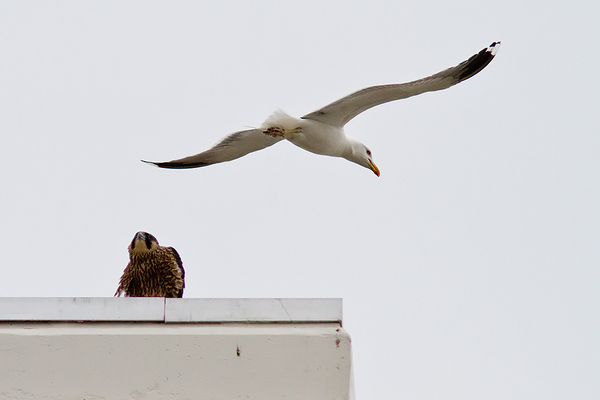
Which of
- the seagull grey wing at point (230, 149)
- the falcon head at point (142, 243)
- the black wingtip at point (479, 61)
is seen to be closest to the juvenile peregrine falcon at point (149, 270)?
the falcon head at point (142, 243)

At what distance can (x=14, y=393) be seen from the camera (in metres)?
3.69

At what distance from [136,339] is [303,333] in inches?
28.9

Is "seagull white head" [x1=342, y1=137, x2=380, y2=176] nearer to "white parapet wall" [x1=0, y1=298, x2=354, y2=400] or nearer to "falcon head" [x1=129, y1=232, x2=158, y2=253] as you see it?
"falcon head" [x1=129, y1=232, x2=158, y2=253]

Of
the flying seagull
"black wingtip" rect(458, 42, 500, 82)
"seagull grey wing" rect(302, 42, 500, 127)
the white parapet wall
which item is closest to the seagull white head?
the flying seagull

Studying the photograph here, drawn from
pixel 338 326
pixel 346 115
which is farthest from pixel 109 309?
pixel 346 115

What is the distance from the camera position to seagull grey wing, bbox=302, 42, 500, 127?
8.37m

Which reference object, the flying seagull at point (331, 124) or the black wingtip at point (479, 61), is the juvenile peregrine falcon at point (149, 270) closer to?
the flying seagull at point (331, 124)

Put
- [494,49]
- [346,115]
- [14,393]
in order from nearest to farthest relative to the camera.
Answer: [14,393], [494,49], [346,115]

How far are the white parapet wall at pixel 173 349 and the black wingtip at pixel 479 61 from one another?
504 centimetres

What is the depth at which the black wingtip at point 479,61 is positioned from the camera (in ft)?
27.3

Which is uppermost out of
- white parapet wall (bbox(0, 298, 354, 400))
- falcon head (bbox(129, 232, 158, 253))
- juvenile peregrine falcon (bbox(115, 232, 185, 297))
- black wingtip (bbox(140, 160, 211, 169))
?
black wingtip (bbox(140, 160, 211, 169))

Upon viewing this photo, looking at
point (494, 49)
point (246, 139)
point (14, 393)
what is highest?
point (494, 49)

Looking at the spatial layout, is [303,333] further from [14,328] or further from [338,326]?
[14,328]

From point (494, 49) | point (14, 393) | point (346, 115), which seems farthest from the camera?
point (346, 115)
